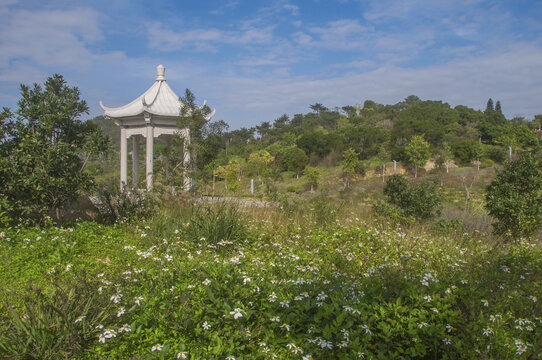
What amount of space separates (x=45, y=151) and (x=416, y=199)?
7.46 meters

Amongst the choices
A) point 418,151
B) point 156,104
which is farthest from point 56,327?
point 418,151

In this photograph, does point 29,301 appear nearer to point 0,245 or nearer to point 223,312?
point 223,312

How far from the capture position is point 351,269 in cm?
369

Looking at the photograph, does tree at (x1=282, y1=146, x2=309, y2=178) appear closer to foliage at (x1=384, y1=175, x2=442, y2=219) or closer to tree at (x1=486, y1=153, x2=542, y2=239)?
foliage at (x1=384, y1=175, x2=442, y2=219)

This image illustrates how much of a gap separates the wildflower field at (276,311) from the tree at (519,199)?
122 inches

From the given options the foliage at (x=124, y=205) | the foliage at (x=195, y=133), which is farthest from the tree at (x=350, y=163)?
the foliage at (x=124, y=205)

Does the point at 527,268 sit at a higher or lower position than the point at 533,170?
lower

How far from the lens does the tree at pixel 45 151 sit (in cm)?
536

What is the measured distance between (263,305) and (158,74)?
10.6 m

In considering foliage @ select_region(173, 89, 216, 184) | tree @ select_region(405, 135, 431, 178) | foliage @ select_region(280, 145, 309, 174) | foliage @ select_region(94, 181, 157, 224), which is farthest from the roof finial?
tree @ select_region(405, 135, 431, 178)

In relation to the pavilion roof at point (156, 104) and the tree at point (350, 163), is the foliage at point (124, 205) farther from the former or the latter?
the tree at point (350, 163)

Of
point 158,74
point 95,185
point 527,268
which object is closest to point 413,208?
point 527,268

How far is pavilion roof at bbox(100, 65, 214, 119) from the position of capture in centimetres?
1017

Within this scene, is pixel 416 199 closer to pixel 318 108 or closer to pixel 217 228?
pixel 217 228
